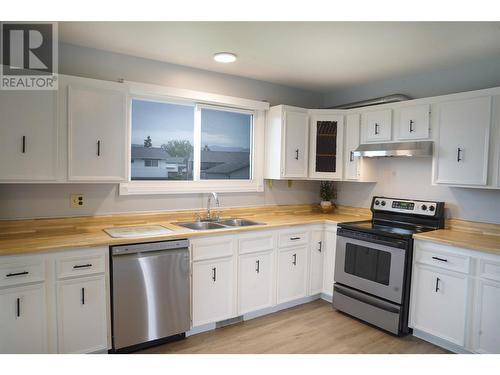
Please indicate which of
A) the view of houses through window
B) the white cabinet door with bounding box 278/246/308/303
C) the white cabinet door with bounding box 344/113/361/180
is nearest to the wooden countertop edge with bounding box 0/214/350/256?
the white cabinet door with bounding box 278/246/308/303

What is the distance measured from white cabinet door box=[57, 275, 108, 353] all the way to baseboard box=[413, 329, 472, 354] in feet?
8.55

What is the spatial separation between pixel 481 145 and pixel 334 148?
4.97 feet

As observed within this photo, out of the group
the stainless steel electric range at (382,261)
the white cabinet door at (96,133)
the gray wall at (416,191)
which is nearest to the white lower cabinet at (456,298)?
the stainless steel electric range at (382,261)

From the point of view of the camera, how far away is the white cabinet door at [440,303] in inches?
105

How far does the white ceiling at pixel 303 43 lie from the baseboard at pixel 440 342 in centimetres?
242

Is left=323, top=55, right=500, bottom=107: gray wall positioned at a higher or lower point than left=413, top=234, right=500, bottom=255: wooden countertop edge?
higher

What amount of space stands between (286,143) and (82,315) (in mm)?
2576

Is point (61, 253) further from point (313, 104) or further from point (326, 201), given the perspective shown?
point (313, 104)

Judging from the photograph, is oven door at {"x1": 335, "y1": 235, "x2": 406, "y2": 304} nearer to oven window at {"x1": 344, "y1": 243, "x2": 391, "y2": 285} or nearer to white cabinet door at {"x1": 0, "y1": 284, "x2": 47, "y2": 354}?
oven window at {"x1": 344, "y1": 243, "x2": 391, "y2": 285}

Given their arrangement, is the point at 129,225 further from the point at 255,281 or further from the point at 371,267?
the point at 371,267

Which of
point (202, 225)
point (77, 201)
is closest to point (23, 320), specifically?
point (77, 201)

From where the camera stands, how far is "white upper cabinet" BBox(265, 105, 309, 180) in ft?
12.6

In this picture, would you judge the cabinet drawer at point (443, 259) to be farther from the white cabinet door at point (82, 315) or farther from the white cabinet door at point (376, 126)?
the white cabinet door at point (82, 315)
